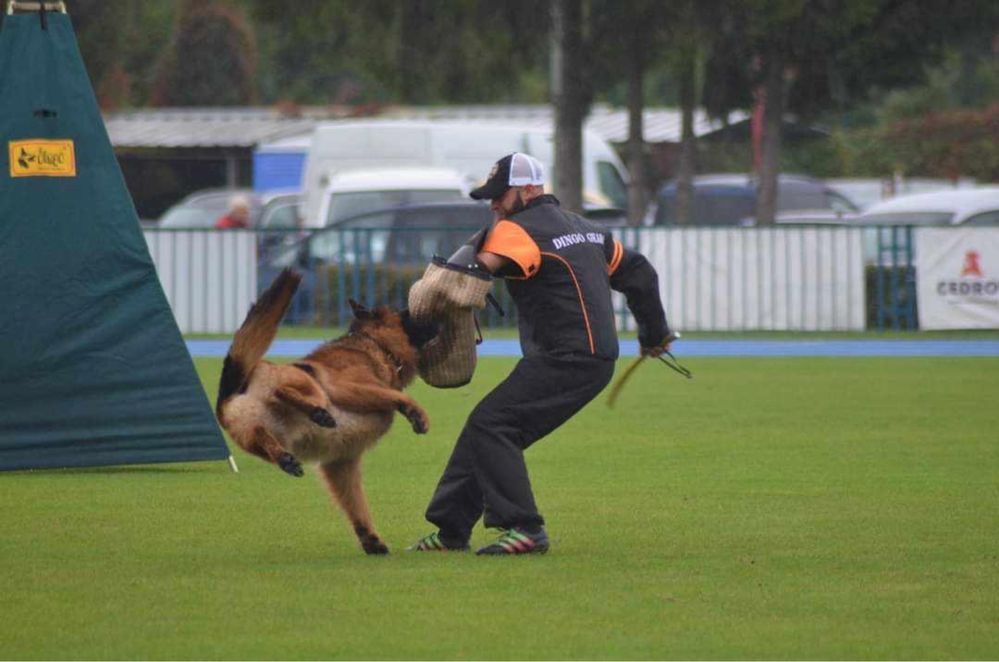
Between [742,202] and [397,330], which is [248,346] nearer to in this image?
[397,330]

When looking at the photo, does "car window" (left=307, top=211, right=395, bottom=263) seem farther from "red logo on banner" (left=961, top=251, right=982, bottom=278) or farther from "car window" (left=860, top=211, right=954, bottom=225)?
"red logo on banner" (left=961, top=251, right=982, bottom=278)

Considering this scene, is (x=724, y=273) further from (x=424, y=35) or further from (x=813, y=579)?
(x=813, y=579)

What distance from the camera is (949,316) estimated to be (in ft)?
79.1

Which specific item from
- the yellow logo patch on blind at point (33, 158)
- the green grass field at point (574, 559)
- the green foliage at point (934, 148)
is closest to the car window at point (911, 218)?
the green grass field at point (574, 559)

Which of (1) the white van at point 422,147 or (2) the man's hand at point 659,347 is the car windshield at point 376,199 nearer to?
(1) the white van at point 422,147

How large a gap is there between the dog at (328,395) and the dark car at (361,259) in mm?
16175

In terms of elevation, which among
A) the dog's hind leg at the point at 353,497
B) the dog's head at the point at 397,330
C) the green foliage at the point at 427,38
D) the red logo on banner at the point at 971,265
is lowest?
the dog's hind leg at the point at 353,497

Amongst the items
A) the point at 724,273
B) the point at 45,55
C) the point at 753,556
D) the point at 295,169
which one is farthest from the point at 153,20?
the point at 753,556

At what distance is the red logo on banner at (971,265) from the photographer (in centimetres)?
2378

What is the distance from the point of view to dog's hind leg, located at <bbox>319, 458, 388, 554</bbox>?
8.73 metres

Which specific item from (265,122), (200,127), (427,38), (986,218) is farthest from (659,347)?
(200,127)

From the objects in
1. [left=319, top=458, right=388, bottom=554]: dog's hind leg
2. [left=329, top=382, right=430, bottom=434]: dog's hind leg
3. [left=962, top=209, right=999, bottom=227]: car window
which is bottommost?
[left=319, top=458, right=388, bottom=554]: dog's hind leg

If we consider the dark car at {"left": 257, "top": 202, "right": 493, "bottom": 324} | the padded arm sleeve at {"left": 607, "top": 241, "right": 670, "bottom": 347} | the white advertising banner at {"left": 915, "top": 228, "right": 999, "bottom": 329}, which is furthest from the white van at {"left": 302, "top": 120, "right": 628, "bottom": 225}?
the padded arm sleeve at {"left": 607, "top": 241, "right": 670, "bottom": 347}

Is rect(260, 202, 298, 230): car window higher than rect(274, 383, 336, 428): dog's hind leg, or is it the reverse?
rect(260, 202, 298, 230): car window
